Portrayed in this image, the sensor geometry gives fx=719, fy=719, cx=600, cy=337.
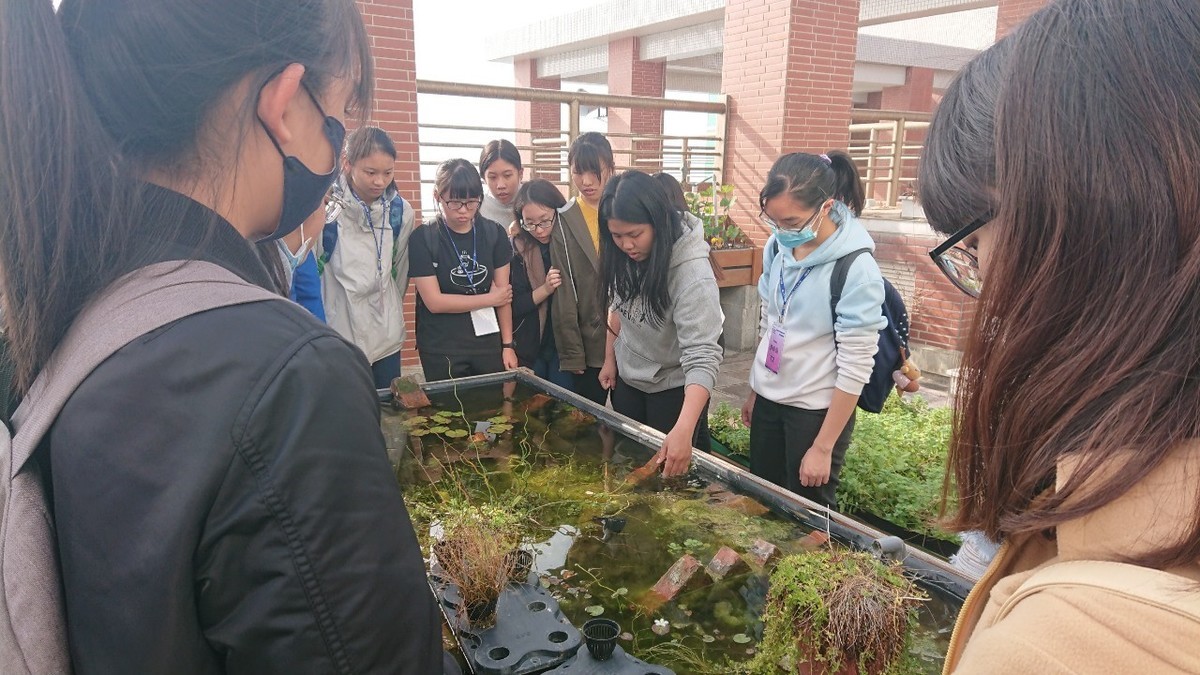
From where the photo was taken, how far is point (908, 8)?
1121cm

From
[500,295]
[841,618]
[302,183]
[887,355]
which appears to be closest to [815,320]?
[887,355]

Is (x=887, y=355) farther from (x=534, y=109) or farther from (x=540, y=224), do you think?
(x=534, y=109)

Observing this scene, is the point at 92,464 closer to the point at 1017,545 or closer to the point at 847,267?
the point at 1017,545

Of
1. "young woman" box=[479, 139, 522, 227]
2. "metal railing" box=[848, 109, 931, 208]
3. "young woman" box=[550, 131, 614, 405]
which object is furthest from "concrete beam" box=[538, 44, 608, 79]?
"young woman" box=[550, 131, 614, 405]

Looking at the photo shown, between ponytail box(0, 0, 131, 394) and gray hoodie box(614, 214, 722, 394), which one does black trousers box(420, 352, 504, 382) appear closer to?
gray hoodie box(614, 214, 722, 394)

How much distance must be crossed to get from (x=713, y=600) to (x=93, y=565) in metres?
1.46

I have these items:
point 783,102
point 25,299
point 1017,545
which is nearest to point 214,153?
point 25,299

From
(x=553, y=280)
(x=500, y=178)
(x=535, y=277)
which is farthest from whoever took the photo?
(x=500, y=178)

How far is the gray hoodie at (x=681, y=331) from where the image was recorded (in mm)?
2652

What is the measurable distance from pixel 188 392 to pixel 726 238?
7.61 meters

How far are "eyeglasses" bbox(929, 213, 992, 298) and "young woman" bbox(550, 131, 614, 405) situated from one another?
108 inches

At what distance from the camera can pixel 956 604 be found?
5.25 ft

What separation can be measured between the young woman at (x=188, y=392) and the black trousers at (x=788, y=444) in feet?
7.08

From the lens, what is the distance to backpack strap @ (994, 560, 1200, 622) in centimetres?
51
